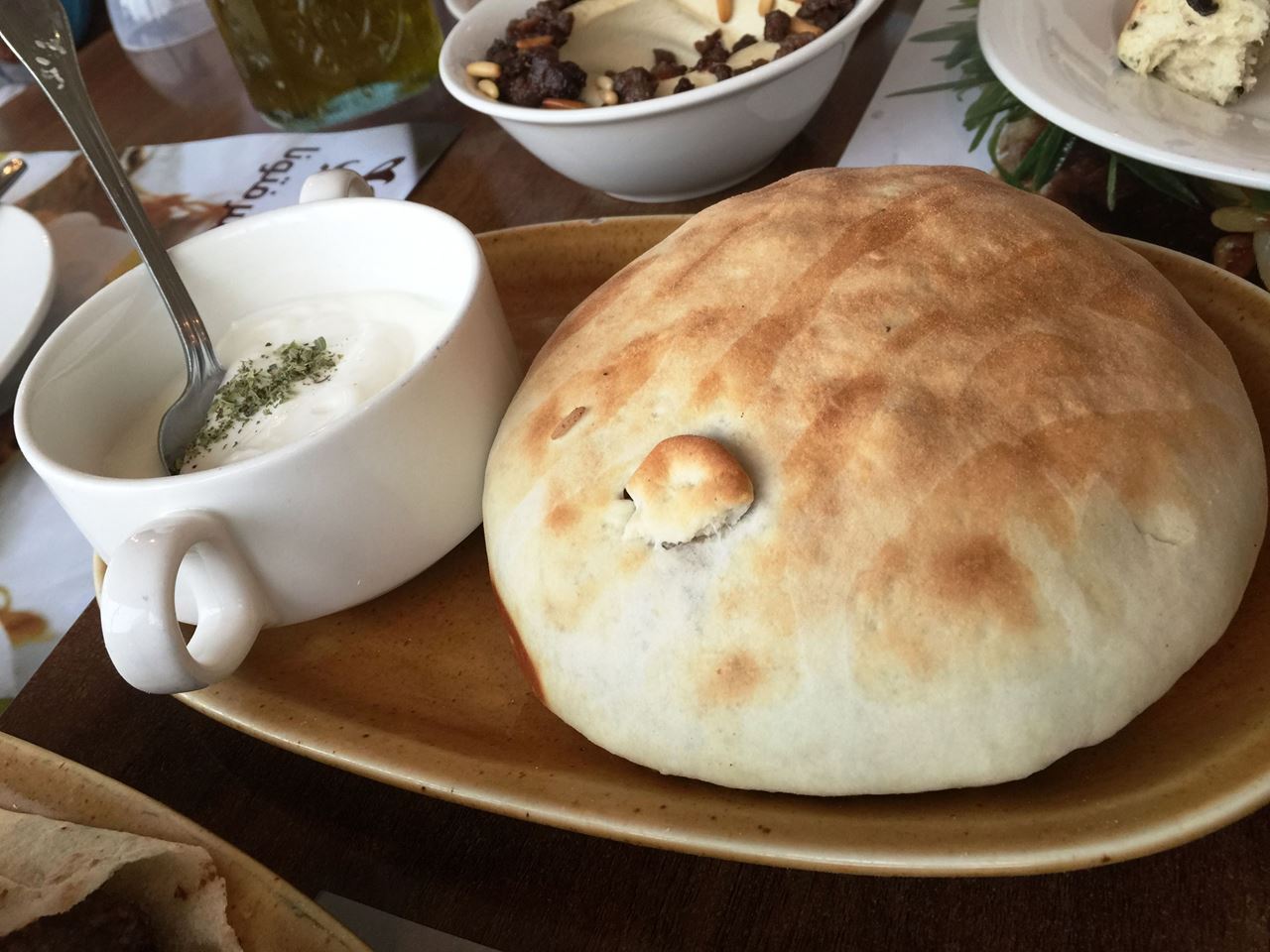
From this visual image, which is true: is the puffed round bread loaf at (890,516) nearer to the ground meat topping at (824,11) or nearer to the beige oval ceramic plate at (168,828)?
the beige oval ceramic plate at (168,828)

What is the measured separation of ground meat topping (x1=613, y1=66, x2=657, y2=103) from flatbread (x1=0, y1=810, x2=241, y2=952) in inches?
30.8

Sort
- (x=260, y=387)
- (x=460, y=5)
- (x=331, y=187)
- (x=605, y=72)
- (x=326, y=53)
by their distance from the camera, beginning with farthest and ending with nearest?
(x=460, y=5), (x=326, y=53), (x=605, y=72), (x=331, y=187), (x=260, y=387)

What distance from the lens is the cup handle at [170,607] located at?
53 centimetres

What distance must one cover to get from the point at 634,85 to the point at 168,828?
0.79m

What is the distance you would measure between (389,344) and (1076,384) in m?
0.48

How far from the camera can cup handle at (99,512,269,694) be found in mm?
528

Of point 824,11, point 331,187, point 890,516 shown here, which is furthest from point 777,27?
point 890,516

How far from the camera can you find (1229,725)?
0.49m

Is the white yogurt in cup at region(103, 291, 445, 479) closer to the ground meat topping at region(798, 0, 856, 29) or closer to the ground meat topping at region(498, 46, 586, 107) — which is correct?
the ground meat topping at region(498, 46, 586, 107)

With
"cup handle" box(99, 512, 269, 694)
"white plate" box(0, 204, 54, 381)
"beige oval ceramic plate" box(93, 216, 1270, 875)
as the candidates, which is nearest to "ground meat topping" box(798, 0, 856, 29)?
"beige oval ceramic plate" box(93, 216, 1270, 875)

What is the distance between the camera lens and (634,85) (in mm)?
999

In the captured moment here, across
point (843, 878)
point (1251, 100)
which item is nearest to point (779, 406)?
point (843, 878)

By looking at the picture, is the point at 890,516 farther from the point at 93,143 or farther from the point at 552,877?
the point at 93,143

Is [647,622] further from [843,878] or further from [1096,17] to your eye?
[1096,17]
